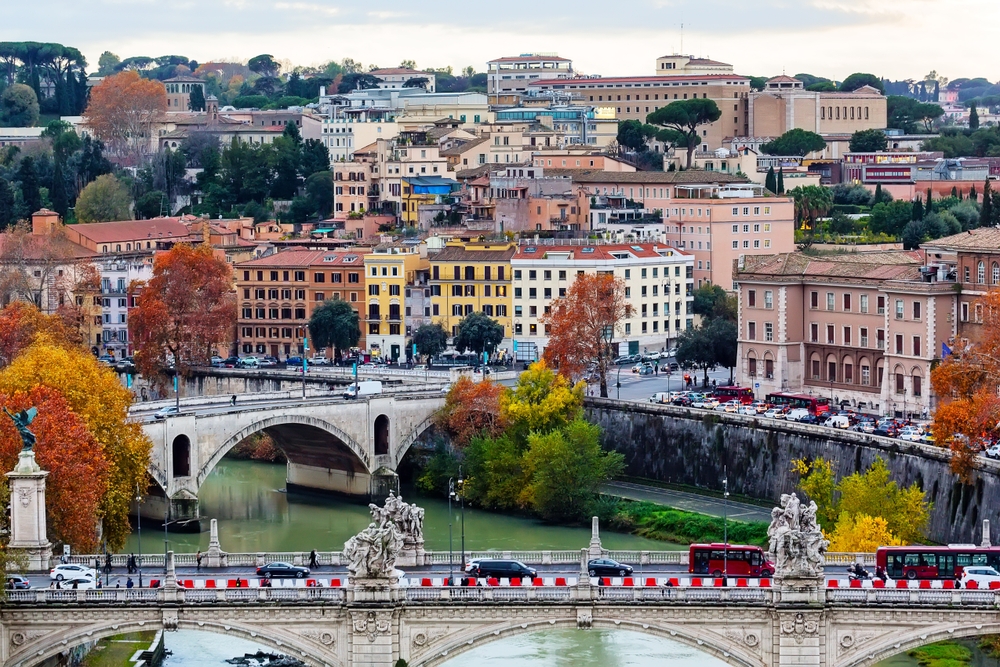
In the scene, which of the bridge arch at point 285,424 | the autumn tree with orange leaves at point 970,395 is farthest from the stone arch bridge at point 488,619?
the bridge arch at point 285,424

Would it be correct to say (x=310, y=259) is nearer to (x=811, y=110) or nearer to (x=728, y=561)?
(x=728, y=561)

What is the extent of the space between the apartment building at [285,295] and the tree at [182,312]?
2.42 meters

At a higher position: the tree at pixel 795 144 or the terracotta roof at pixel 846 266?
the tree at pixel 795 144

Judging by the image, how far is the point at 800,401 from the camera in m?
75.2

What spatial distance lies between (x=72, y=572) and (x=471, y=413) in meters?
28.6

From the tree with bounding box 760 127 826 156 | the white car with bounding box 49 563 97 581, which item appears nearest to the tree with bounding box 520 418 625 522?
the white car with bounding box 49 563 97 581

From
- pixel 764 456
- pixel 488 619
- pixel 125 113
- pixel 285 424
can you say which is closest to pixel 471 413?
pixel 285 424

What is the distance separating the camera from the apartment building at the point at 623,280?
295ft

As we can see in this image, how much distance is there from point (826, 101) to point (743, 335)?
2615 inches

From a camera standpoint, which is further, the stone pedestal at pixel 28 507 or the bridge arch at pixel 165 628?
the stone pedestal at pixel 28 507

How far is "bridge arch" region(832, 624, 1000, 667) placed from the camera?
43594 mm

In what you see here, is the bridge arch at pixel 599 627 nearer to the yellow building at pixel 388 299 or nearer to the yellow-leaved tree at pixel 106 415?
the yellow-leaved tree at pixel 106 415

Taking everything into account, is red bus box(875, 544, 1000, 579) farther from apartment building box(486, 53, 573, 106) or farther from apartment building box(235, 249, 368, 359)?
apartment building box(486, 53, 573, 106)

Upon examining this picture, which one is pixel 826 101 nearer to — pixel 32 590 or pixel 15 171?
pixel 15 171
